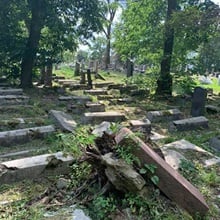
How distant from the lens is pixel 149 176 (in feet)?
8.97

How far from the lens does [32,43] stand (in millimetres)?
10461

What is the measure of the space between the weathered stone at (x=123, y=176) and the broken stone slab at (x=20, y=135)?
246cm

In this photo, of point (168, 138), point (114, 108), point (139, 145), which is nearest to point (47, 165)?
point (139, 145)

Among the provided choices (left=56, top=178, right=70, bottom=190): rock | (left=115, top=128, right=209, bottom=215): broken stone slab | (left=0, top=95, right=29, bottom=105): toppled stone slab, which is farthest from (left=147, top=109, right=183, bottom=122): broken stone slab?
(left=56, top=178, right=70, bottom=190): rock

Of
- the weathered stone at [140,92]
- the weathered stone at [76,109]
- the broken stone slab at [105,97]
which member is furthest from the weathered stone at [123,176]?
the weathered stone at [140,92]

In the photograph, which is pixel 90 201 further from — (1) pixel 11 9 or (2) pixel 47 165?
(1) pixel 11 9

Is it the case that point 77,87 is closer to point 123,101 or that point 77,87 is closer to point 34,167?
point 123,101

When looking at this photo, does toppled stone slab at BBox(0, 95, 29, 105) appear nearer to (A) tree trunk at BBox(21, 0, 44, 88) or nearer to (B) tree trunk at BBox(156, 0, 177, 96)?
(A) tree trunk at BBox(21, 0, 44, 88)

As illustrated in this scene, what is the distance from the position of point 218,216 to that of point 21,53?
9.07 meters

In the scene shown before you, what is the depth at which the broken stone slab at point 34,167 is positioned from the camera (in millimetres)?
3143

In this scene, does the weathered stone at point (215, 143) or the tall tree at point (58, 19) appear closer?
the weathered stone at point (215, 143)

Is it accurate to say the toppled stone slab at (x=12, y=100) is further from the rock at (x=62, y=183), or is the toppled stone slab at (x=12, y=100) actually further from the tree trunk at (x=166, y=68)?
the rock at (x=62, y=183)

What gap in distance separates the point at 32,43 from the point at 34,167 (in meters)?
8.00

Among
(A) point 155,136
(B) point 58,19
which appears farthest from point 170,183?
(B) point 58,19
